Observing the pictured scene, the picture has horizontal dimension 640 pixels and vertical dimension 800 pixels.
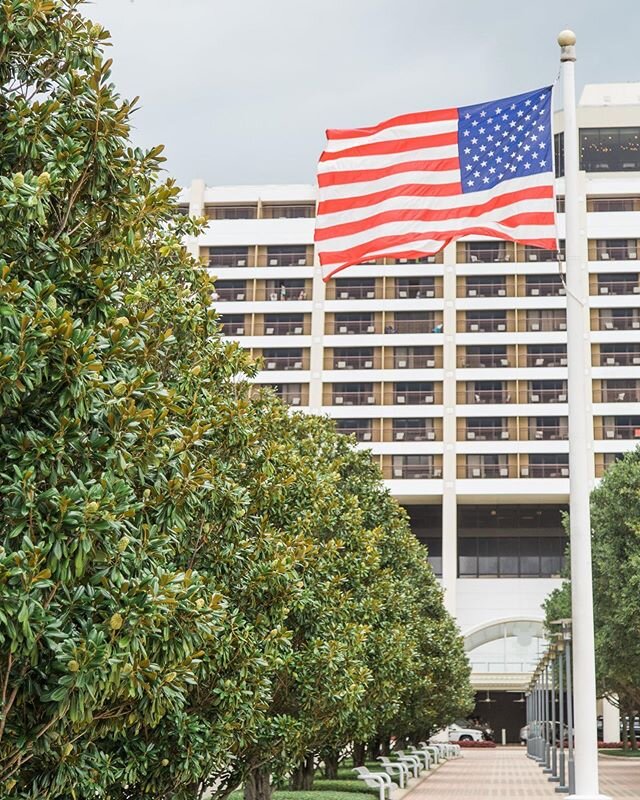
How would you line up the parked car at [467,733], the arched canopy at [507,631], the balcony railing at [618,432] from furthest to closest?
the arched canopy at [507,631], the balcony railing at [618,432], the parked car at [467,733]

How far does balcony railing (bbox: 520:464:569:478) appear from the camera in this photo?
77.1m

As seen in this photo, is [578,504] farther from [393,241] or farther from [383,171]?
[383,171]

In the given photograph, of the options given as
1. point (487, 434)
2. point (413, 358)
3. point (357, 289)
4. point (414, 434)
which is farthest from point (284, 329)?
point (487, 434)

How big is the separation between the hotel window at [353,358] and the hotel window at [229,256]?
32.3 ft

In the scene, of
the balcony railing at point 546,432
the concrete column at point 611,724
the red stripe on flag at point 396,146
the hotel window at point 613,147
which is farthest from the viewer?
the hotel window at point 613,147

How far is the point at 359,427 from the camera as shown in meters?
79.5

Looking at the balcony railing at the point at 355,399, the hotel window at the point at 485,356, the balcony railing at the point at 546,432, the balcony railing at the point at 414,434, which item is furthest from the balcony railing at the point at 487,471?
the balcony railing at the point at 355,399

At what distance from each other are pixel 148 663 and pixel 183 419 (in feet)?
16.2

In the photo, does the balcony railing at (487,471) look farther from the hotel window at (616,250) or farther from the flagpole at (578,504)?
the flagpole at (578,504)

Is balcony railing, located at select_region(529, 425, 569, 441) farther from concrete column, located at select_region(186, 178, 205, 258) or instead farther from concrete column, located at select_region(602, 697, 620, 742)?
concrete column, located at select_region(186, 178, 205, 258)

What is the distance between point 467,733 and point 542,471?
1850 cm

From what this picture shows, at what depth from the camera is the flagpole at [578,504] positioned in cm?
1280

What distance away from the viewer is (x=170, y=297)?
44.1ft

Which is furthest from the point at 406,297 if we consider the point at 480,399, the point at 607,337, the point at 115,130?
the point at 115,130
